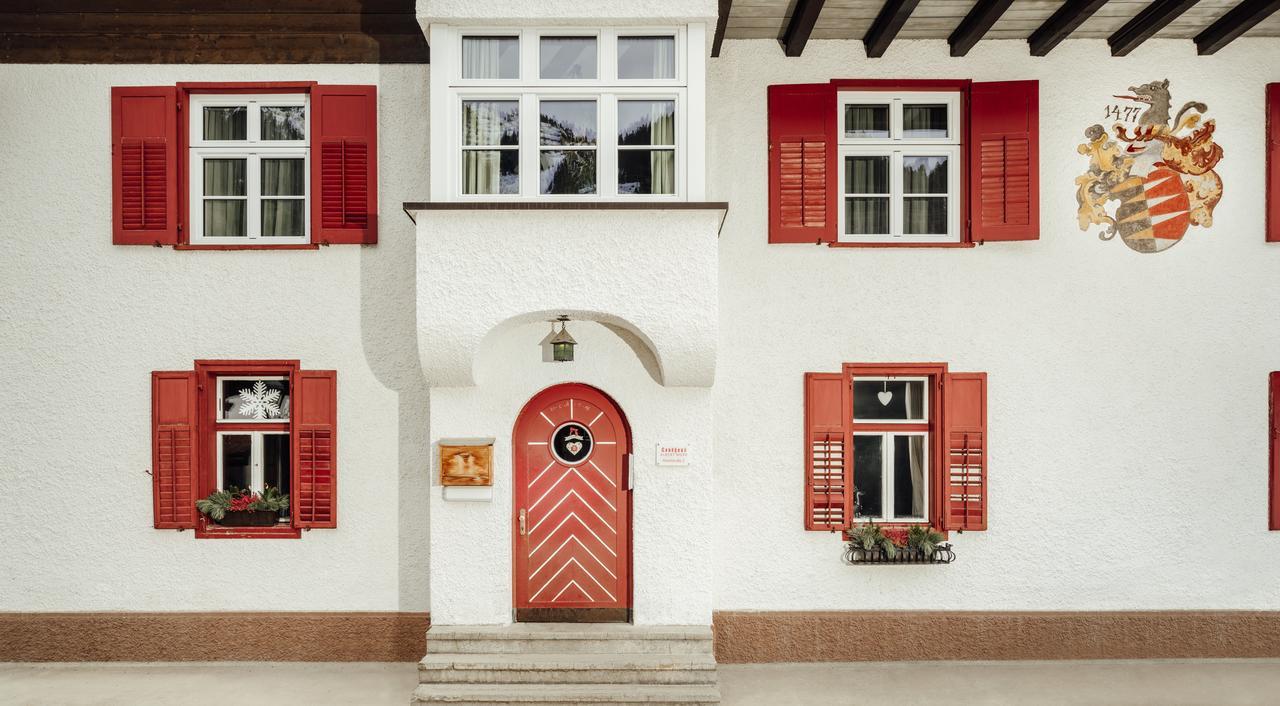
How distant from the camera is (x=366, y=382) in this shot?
21.9 ft

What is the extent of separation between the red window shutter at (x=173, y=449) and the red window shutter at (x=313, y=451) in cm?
92

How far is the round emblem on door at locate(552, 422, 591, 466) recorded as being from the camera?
21.3ft

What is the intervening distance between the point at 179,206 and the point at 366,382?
7.43 ft

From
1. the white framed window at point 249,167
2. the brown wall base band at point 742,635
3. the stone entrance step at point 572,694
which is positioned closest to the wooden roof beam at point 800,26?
the white framed window at point 249,167

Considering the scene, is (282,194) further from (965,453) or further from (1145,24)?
(1145,24)

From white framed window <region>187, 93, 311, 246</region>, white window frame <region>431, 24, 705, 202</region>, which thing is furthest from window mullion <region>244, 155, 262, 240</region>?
white window frame <region>431, 24, 705, 202</region>

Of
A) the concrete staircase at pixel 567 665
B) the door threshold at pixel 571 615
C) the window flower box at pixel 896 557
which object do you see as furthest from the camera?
the window flower box at pixel 896 557

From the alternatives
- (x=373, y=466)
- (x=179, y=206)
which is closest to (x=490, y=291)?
(x=373, y=466)

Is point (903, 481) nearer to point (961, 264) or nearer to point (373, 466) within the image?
point (961, 264)

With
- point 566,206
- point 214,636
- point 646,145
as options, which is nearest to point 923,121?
point 646,145

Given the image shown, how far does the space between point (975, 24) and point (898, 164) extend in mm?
1259

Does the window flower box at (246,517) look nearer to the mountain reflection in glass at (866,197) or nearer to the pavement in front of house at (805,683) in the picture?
the pavement in front of house at (805,683)

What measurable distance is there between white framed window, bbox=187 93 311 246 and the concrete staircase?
12.8ft

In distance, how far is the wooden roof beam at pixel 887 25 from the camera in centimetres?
597
